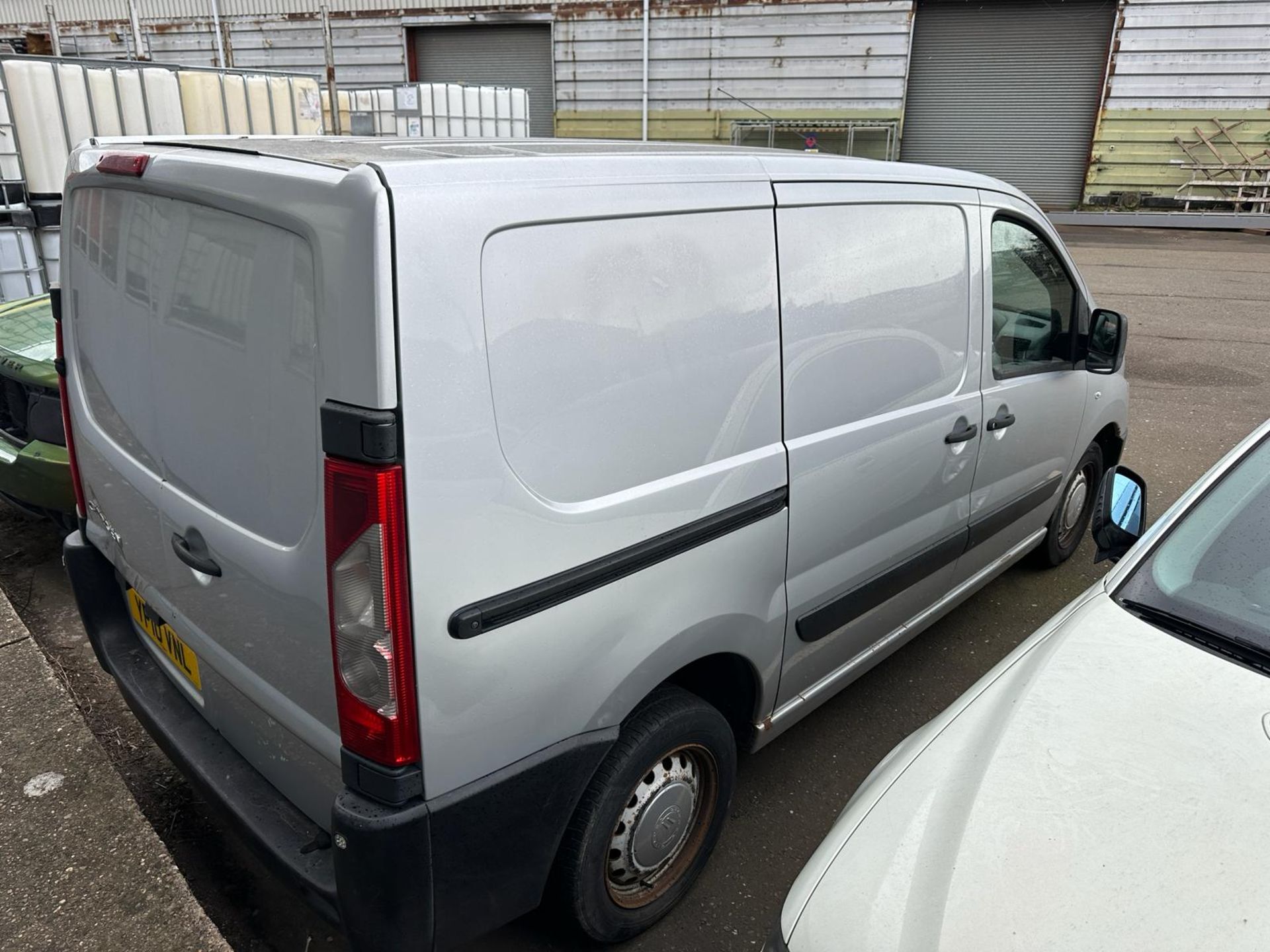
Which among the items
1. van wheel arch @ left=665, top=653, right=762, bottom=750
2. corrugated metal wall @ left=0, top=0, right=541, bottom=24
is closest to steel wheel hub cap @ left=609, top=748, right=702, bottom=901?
van wheel arch @ left=665, top=653, right=762, bottom=750

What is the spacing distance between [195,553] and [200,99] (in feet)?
22.8

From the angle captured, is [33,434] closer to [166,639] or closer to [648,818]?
[166,639]

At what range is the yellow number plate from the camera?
2.17 metres

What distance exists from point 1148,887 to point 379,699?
1.27 m

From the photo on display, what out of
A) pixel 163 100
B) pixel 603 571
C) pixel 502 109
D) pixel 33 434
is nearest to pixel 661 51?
pixel 502 109

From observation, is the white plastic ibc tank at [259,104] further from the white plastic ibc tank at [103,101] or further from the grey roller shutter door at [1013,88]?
the grey roller shutter door at [1013,88]

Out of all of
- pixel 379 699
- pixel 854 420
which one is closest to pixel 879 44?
pixel 854 420

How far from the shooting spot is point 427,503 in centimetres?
152

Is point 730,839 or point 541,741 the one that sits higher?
point 541,741

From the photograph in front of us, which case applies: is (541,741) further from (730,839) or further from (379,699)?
(730,839)

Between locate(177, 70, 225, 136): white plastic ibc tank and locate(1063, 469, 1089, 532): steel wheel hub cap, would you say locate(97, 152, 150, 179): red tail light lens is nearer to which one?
locate(1063, 469, 1089, 532): steel wheel hub cap

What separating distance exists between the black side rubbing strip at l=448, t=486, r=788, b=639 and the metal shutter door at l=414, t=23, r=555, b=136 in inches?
892

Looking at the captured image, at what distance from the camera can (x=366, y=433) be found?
57.2 inches

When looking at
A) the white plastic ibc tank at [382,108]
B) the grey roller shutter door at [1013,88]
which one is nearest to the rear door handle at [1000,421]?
the white plastic ibc tank at [382,108]
